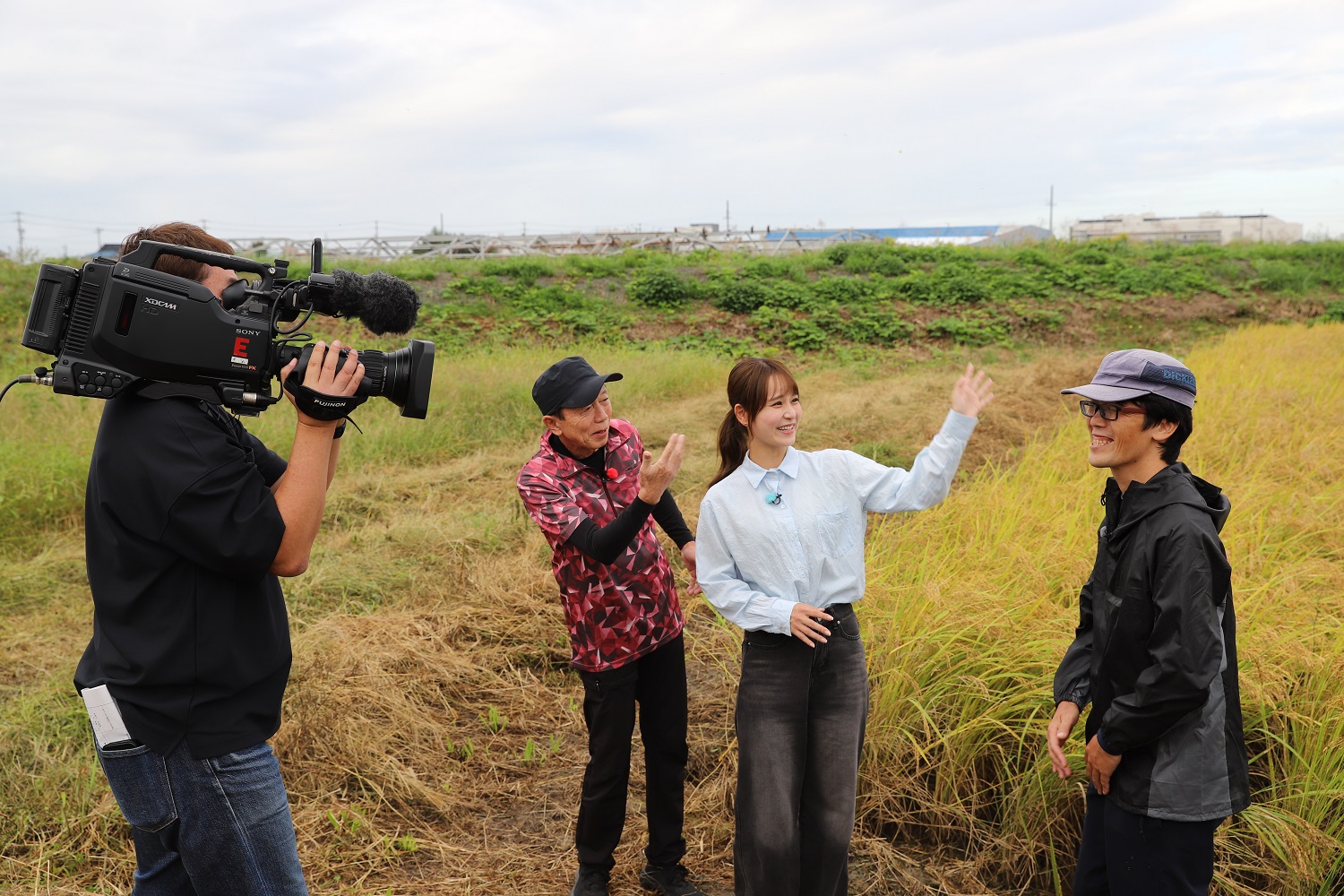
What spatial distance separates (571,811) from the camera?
10.9 ft

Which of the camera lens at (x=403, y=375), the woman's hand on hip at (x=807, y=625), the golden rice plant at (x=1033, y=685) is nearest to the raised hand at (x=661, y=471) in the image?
the woman's hand on hip at (x=807, y=625)

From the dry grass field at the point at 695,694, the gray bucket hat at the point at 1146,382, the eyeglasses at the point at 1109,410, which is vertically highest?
the gray bucket hat at the point at 1146,382

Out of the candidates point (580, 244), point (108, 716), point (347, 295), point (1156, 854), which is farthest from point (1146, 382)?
point (580, 244)

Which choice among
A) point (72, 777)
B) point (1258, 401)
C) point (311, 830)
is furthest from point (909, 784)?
point (1258, 401)

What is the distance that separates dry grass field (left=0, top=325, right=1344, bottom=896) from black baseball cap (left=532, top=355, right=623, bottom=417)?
1.34 m

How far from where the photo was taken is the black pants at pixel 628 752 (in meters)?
2.74

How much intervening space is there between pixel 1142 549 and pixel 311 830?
263 centimetres

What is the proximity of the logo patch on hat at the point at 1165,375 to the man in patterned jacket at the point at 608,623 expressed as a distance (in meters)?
1.25

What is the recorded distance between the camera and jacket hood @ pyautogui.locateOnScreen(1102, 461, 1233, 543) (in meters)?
1.93

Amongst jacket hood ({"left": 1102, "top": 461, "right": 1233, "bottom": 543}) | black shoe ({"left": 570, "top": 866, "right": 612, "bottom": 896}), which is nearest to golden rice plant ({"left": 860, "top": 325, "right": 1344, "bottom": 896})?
black shoe ({"left": 570, "top": 866, "right": 612, "bottom": 896})

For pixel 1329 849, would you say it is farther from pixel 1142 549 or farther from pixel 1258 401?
pixel 1258 401

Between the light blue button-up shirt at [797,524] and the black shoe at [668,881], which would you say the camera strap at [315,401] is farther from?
the black shoe at [668,881]

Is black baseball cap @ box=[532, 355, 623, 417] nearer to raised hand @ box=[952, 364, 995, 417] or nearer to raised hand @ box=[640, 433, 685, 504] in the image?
raised hand @ box=[640, 433, 685, 504]

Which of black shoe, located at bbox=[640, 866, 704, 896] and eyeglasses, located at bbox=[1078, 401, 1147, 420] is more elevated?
eyeglasses, located at bbox=[1078, 401, 1147, 420]
